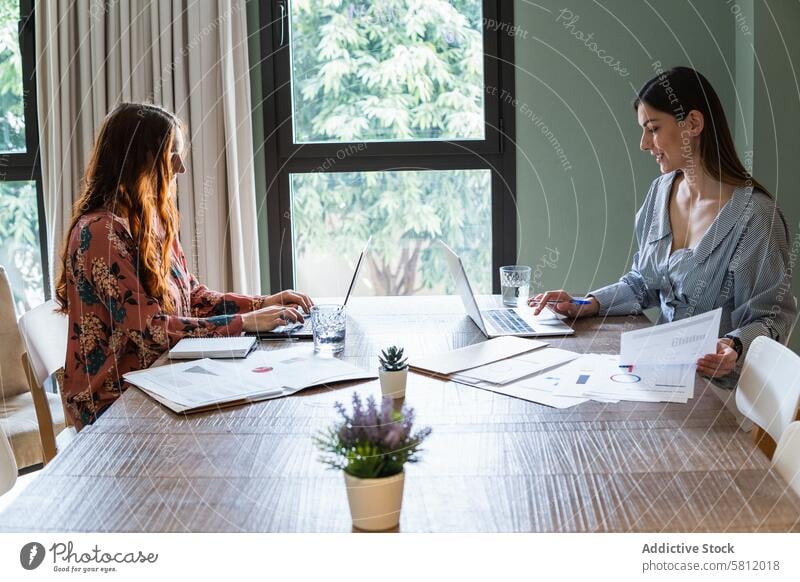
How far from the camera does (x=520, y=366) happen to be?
1.79m

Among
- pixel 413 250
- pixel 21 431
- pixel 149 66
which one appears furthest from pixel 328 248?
pixel 21 431

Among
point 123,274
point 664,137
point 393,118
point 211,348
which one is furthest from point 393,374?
point 393,118

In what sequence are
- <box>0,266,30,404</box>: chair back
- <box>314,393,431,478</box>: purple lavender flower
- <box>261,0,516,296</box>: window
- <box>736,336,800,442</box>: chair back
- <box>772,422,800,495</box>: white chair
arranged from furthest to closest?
Answer: <box>261,0,516,296</box>: window
<box>0,266,30,404</box>: chair back
<box>736,336,800,442</box>: chair back
<box>772,422,800,495</box>: white chair
<box>314,393,431,478</box>: purple lavender flower

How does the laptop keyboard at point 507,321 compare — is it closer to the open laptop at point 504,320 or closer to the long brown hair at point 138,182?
the open laptop at point 504,320

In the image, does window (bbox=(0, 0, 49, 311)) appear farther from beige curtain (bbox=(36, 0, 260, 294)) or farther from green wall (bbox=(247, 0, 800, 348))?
green wall (bbox=(247, 0, 800, 348))

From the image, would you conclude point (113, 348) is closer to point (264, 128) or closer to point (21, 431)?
point (21, 431)

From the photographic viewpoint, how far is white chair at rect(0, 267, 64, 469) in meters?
2.46

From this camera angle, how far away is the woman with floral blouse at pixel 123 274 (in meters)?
2.03

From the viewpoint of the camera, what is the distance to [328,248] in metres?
3.83

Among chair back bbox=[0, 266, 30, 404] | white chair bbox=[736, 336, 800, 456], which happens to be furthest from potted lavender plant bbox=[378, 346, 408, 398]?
chair back bbox=[0, 266, 30, 404]

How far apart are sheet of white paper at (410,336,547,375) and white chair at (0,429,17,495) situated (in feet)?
2.51

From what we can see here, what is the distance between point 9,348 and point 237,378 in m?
1.42

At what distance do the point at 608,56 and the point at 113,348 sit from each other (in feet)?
7.68

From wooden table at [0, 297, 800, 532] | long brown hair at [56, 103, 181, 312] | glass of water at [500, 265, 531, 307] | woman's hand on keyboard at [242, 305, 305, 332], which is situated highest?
long brown hair at [56, 103, 181, 312]
